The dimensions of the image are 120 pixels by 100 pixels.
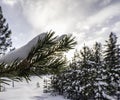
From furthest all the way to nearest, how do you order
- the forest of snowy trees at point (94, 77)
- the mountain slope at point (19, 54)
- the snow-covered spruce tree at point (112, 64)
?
1. the snow-covered spruce tree at point (112, 64)
2. the forest of snowy trees at point (94, 77)
3. the mountain slope at point (19, 54)

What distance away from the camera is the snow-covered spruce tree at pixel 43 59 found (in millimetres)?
1421

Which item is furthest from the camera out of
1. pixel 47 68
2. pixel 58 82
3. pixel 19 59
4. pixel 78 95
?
pixel 58 82

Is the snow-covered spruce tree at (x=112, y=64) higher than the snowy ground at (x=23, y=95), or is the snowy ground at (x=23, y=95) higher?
the snow-covered spruce tree at (x=112, y=64)

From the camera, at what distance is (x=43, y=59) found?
4.93 feet

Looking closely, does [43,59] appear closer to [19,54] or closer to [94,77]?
[19,54]

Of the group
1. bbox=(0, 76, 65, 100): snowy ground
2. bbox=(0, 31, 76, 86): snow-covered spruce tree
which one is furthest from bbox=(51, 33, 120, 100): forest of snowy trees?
bbox=(0, 31, 76, 86): snow-covered spruce tree

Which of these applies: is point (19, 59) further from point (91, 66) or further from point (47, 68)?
point (91, 66)

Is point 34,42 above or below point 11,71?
above

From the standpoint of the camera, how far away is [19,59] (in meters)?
1.41

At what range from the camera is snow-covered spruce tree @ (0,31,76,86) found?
1.42 m

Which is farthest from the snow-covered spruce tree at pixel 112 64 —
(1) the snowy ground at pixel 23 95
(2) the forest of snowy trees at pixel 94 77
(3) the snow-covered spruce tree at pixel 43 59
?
(3) the snow-covered spruce tree at pixel 43 59

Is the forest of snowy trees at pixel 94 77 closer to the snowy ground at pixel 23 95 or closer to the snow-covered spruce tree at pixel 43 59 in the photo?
the snowy ground at pixel 23 95

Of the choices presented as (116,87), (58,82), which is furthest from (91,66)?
(58,82)

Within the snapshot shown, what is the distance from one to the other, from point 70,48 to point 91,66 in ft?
77.6
